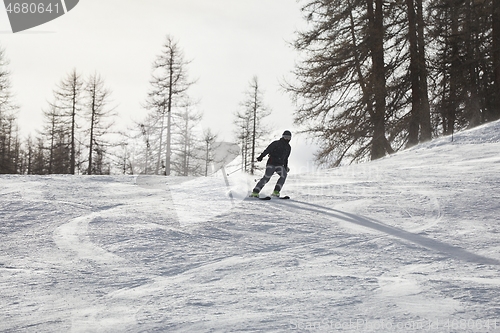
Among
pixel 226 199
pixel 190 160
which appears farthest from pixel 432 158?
pixel 190 160

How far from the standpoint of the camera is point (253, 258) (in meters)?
6.18

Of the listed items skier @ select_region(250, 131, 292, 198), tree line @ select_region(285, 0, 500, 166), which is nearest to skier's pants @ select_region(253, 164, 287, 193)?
skier @ select_region(250, 131, 292, 198)

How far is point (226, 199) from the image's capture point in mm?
10430

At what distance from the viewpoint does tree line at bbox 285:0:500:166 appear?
19672 millimetres

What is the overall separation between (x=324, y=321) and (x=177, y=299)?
155 cm

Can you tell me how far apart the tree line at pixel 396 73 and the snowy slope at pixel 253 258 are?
831 centimetres

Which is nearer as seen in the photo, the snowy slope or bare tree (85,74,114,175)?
the snowy slope

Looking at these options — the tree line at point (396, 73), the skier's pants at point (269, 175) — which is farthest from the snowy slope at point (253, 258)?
the tree line at point (396, 73)

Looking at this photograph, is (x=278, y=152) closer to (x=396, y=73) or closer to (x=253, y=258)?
(x=253, y=258)

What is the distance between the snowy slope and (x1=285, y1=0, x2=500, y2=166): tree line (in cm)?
831

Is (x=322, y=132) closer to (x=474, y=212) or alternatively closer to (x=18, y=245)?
(x=474, y=212)

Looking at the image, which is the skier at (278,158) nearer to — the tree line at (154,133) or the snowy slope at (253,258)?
the snowy slope at (253,258)

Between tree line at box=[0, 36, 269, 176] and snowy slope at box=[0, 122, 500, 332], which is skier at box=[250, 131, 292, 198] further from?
tree line at box=[0, 36, 269, 176]

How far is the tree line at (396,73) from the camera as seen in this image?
1967cm
